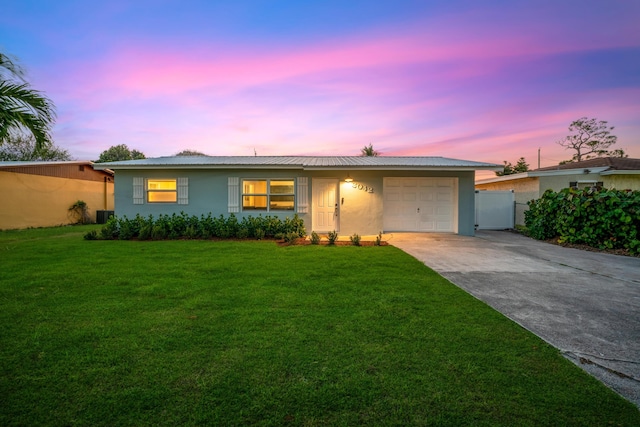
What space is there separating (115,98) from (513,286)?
15.8m

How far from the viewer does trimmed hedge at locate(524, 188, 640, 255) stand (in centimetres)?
790

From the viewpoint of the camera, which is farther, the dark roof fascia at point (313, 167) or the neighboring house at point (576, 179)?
the neighboring house at point (576, 179)

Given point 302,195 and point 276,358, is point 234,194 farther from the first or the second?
point 276,358

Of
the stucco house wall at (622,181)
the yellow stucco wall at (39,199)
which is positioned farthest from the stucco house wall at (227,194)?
the stucco house wall at (622,181)

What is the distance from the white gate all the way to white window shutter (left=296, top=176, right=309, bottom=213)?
26.6 feet

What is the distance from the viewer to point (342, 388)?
85.4 inches

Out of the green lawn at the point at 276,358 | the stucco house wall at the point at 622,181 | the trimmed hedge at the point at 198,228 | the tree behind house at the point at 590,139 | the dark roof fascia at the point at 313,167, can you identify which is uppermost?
the tree behind house at the point at 590,139

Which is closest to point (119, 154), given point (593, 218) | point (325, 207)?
point (325, 207)

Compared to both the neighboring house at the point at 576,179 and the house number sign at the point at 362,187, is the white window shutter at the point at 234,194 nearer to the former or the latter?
the house number sign at the point at 362,187

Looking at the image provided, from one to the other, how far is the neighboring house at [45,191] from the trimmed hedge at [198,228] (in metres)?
7.37

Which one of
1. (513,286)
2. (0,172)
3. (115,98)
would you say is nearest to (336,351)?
(513,286)

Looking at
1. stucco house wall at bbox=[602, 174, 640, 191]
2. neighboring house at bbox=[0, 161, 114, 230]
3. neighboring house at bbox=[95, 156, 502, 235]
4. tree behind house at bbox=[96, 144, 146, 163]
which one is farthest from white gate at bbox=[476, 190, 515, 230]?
tree behind house at bbox=[96, 144, 146, 163]

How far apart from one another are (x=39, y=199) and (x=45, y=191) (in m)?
0.51

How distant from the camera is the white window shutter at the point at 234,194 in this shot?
11.0 m
